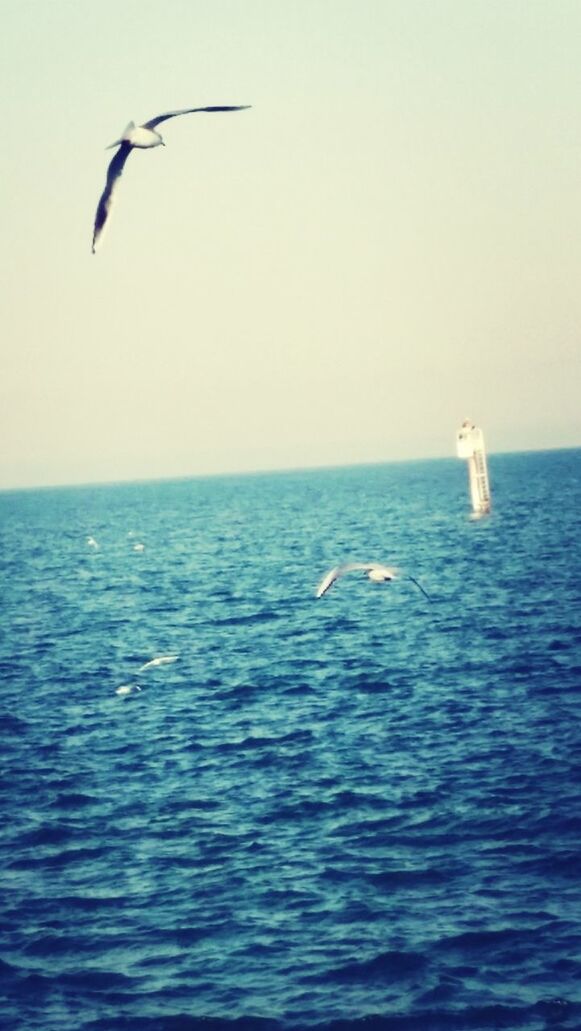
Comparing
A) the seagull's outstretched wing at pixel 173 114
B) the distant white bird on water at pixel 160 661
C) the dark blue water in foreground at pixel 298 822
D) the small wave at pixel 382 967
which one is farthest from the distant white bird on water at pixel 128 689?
the seagull's outstretched wing at pixel 173 114

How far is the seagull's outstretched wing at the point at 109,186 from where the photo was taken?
10.4 meters

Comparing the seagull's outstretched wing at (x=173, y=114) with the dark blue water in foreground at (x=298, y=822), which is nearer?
the seagull's outstretched wing at (x=173, y=114)

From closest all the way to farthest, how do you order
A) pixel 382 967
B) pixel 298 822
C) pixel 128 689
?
pixel 382 967, pixel 298 822, pixel 128 689

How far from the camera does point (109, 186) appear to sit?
34.8 feet

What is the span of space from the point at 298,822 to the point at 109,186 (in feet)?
49.3

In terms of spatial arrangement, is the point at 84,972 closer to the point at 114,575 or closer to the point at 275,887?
the point at 275,887

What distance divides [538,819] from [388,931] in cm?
524

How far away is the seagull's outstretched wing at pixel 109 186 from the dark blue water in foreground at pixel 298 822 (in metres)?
11.3

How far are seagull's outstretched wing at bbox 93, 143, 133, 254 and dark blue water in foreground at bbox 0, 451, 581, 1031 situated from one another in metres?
11.3

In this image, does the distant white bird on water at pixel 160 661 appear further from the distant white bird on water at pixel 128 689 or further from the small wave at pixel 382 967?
the small wave at pixel 382 967

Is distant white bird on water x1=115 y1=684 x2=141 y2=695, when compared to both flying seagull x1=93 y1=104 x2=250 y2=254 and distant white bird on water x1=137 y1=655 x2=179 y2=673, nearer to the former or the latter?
distant white bird on water x1=137 y1=655 x2=179 y2=673

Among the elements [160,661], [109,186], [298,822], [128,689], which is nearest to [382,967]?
[298,822]

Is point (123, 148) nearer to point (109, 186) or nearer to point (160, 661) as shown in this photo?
point (109, 186)

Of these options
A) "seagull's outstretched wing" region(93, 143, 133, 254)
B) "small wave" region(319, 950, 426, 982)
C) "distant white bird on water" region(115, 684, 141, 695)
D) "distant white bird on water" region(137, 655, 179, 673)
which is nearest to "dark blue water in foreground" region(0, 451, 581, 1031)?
"small wave" region(319, 950, 426, 982)
